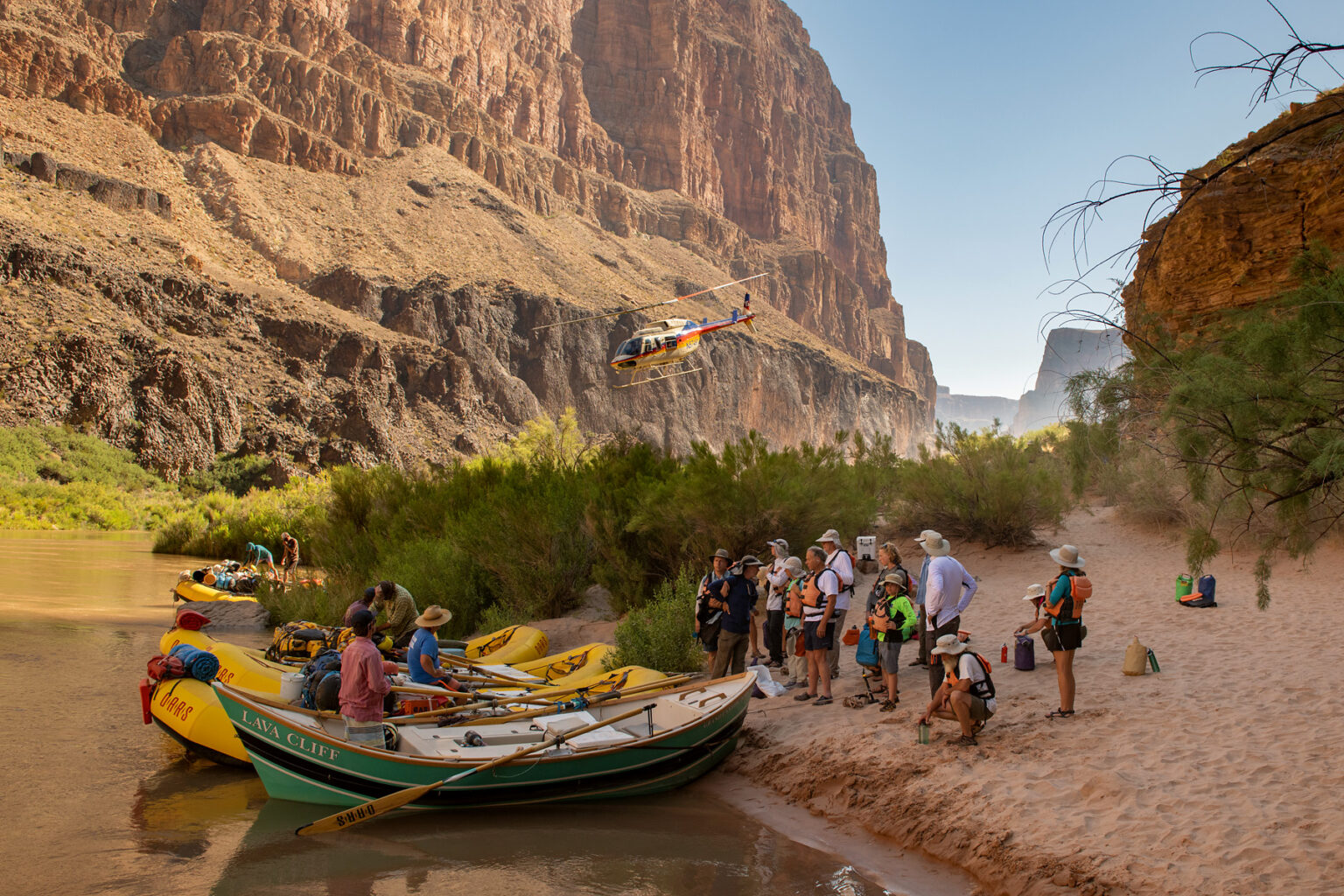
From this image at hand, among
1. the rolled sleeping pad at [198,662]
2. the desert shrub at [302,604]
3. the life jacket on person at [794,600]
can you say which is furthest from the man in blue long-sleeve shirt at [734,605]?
the desert shrub at [302,604]

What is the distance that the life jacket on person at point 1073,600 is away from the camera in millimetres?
7543

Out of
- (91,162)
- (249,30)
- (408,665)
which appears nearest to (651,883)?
(408,665)

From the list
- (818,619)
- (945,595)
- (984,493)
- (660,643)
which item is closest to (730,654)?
(818,619)

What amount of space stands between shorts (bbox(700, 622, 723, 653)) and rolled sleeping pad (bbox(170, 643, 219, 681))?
18.3ft

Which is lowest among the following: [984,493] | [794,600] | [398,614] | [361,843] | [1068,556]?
[361,843]

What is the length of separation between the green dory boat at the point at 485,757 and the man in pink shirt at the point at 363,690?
0.22 m

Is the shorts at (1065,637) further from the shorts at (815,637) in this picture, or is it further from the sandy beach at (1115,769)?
the shorts at (815,637)

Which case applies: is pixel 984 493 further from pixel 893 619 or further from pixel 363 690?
pixel 363 690

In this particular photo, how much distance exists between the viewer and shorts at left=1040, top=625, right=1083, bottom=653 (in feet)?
24.9

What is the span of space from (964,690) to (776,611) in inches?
146

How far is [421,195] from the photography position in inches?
3364

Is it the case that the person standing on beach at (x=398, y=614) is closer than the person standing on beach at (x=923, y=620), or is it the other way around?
the person standing on beach at (x=923, y=620)

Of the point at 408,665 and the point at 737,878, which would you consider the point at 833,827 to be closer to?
the point at 737,878

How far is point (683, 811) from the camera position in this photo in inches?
307
